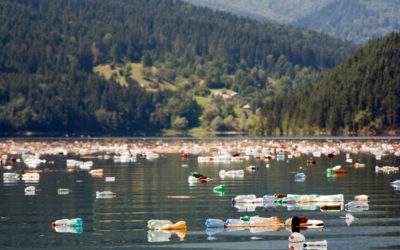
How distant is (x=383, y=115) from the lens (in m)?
183

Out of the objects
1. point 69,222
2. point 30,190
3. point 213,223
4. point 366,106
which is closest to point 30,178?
point 30,190

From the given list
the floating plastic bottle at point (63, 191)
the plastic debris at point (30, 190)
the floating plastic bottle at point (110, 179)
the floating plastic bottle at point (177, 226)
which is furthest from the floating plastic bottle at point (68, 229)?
the floating plastic bottle at point (110, 179)

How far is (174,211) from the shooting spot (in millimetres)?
37656

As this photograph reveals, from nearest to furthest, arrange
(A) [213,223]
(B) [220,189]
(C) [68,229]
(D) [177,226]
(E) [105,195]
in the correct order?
1. (D) [177,226]
2. (C) [68,229]
3. (A) [213,223]
4. (E) [105,195]
5. (B) [220,189]

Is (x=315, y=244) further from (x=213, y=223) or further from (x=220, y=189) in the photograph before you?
(x=220, y=189)

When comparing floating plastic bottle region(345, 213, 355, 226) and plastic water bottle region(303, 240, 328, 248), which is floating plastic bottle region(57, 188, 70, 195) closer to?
floating plastic bottle region(345, 213, 355, 226)

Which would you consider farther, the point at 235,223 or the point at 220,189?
the point at 220,189

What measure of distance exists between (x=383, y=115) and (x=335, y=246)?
526 feet

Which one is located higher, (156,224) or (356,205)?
(356,205)

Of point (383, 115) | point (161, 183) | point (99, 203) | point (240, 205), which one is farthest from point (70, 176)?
point (383, 115)

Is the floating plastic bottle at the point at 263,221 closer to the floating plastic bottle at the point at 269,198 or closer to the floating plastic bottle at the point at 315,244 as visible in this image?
the floating plastic bottle at the point at 315,244

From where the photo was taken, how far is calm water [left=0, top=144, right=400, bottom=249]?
2978 centimetres

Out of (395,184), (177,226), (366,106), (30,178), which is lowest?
(177,226)

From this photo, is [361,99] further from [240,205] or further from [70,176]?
[240,205]
